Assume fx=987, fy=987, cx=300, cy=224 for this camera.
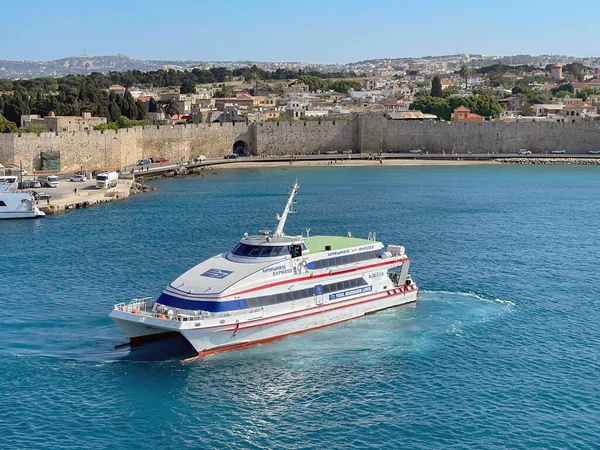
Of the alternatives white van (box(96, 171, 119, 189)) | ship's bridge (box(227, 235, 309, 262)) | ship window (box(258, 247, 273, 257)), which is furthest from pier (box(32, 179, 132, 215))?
ship window (box(258, 247, 273, 257))

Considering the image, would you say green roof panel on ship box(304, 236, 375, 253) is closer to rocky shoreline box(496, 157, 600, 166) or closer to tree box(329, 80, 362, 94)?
rocky shoreline box(496, 157, 600, 166)

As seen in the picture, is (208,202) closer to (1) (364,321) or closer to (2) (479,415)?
(1) (364,321)

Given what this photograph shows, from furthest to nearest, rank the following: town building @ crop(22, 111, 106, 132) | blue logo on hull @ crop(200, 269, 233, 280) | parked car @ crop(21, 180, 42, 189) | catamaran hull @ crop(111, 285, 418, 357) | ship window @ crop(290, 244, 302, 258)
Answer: town building @ crop(22, 111, 106, 132)
parked car @ crop(21, 180, 42, 189)
ship window @ crop(290, 244, 302, 258)
blue logo on hull @ crop(200, 269, 233, 280)
catamaran hull @ crop(111, 285, 418, 357)

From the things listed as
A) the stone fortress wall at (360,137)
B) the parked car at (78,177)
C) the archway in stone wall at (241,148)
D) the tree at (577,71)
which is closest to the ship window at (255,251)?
the parked car at (78,177)

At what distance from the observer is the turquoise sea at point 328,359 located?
15.1 m

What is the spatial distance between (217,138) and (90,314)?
38.4 m

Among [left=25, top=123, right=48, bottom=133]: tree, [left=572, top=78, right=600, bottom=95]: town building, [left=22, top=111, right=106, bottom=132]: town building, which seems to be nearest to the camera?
[left=25, top=123, right=48, bottom=133]: tree

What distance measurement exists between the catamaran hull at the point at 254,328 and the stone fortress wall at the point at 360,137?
113 ft

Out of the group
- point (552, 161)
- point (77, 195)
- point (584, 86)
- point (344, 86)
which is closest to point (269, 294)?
point (77, 195)

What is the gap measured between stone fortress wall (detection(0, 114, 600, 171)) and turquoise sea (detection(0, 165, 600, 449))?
2355 centimetres

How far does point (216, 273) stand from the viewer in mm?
19281

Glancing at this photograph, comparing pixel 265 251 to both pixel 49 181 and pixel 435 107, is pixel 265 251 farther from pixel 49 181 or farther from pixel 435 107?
pixel 435 107

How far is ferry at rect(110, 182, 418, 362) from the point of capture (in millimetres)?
18297

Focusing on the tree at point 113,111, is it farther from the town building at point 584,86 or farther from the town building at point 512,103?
the town building at point 584,86
